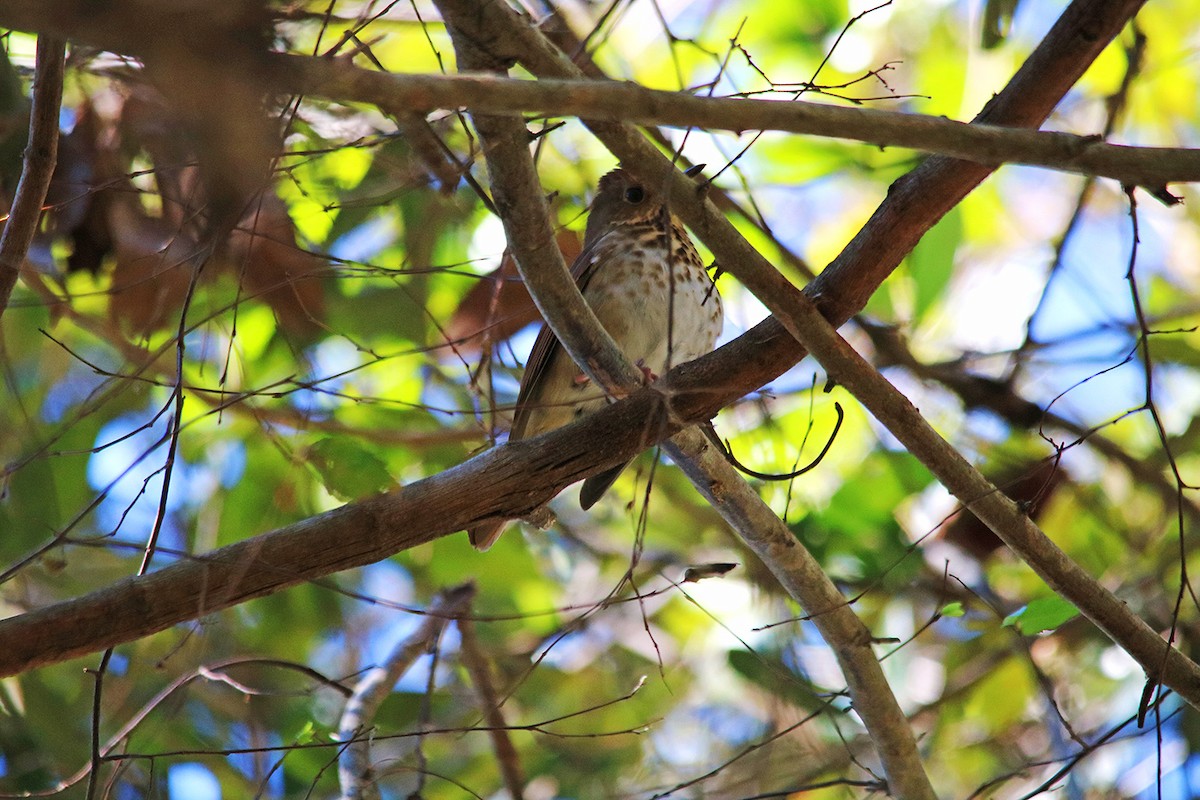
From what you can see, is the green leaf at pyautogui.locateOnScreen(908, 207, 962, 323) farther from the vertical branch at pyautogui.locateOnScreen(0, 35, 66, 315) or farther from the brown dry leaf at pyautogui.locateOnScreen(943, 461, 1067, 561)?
the vertical branch at pyautogui.locateOnScreen(0, 35, 66, 315)

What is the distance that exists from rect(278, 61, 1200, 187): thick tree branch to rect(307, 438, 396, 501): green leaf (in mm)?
1386

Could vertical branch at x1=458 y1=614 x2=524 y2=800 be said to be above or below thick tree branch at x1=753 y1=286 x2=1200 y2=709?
above

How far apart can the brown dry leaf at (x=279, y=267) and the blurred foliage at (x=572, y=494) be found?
0.06ft

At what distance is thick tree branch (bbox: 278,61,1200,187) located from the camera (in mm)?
1449

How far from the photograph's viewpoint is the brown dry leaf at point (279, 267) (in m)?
3.33

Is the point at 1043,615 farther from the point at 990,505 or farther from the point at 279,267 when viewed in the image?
the point at 279,267

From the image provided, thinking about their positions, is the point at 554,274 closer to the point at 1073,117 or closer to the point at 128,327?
the point at 128,327

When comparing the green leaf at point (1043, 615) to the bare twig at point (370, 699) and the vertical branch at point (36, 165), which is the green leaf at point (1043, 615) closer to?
the bare twig at point (370, 699)

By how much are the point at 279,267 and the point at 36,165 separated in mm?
1211

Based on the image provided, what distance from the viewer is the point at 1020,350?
4.49 metres

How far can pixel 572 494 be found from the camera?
6016 millimetres

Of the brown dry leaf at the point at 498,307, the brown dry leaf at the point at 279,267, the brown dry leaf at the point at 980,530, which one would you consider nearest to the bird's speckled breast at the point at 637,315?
the brown dry leaf at the point at 498,307

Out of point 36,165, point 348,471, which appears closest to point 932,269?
point 348,471

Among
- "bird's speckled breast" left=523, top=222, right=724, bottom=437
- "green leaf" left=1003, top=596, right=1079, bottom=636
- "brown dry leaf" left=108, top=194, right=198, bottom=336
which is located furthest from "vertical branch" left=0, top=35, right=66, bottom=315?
"green leaf" left=1003, top=596, right=1079, bottom=636
